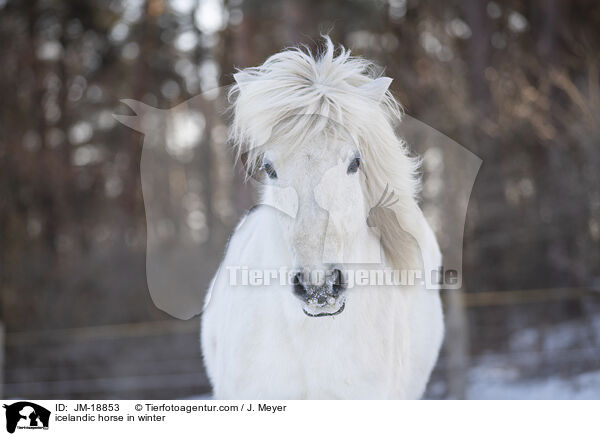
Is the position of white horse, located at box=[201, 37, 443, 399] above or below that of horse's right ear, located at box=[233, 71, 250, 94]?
below

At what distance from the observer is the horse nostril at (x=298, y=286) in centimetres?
187

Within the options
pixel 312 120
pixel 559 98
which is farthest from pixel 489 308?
pixel 312 120

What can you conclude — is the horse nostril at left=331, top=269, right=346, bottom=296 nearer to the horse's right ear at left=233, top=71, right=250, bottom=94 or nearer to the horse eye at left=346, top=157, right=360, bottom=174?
the horse eye at left=346, top=157, right=360, bottom=174

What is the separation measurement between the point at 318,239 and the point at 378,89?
2.18ft

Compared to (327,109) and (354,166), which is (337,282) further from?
(327,109)

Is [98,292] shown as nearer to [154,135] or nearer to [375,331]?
[154,135]

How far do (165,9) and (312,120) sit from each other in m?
8.02

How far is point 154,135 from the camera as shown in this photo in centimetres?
328

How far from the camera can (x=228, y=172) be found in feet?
27.0
